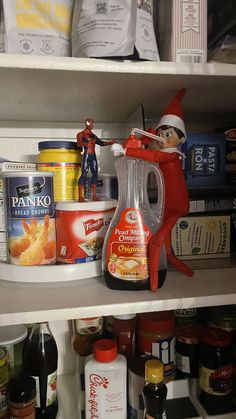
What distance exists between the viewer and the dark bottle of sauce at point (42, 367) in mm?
734

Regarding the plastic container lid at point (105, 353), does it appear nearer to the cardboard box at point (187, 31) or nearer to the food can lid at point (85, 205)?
the food can lid at point (85, 205)

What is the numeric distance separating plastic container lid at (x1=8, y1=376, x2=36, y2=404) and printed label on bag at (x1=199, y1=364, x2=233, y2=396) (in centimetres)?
36

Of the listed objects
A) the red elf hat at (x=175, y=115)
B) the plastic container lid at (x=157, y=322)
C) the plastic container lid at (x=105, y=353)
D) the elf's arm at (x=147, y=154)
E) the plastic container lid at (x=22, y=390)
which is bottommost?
the plastic container lid at (x=22, y=390)

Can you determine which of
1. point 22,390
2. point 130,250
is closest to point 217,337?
point 130,250

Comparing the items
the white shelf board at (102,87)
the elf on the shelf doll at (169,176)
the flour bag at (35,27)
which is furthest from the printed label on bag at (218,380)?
the flour bag at (35,27)

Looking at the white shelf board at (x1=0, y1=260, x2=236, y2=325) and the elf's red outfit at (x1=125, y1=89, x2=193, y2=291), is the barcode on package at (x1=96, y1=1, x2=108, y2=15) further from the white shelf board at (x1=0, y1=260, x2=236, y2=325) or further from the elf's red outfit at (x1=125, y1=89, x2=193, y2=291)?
the white shelf board at (x1=0, y1=260, x2=236, y2=325)

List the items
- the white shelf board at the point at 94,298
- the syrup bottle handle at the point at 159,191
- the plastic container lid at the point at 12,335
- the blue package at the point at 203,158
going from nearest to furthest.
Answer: the white shelf board at the point at 94,298, the syrup bottle handle at the point at 159,191, the plastic container lid at the point at 12,335, the blue package at the point at 203,158

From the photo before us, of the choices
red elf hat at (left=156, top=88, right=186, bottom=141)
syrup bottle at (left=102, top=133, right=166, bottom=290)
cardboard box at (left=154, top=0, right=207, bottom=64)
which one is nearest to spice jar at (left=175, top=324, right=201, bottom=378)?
syrup bottle at (left=102, top=133, right=166, bottom=290)

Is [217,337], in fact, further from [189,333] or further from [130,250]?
[130,250]

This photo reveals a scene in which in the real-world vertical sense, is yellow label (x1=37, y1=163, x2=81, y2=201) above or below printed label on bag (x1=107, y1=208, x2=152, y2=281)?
above

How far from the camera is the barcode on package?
1.87 feet

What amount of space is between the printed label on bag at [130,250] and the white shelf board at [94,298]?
0.12 ft

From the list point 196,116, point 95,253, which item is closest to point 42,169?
point 95,253

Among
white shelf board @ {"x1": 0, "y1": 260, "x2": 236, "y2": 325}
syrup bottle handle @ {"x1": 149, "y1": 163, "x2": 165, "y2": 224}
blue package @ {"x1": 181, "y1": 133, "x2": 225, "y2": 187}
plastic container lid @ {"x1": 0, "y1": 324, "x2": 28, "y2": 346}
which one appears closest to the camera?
white shelf board @ {"x1": 0, "y1": 260, "x2": 236, "y2": 325}
